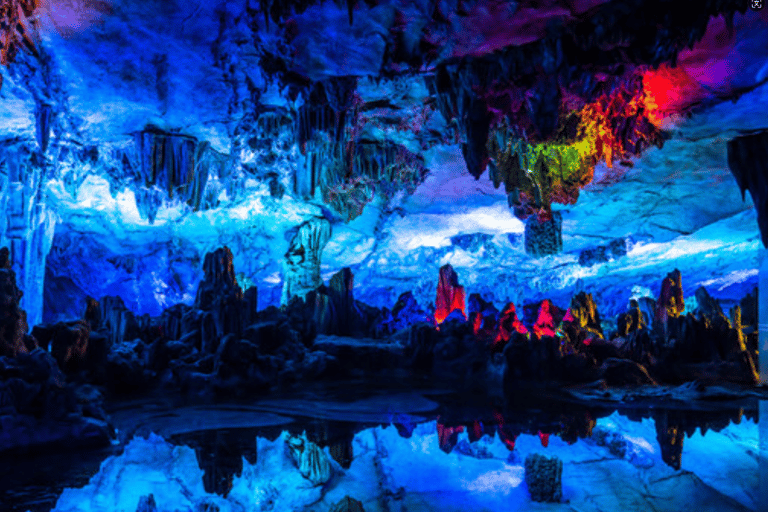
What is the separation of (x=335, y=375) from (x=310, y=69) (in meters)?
6.34

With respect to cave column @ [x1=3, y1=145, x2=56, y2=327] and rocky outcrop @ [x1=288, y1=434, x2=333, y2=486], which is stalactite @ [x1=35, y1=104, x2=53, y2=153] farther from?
rocky outcrop @ [x1=288, y1=434, x2=333, y2=486]

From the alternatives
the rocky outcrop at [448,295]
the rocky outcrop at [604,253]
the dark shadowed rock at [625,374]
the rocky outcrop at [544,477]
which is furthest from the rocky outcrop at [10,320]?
the rocky outcrop at [604,253]

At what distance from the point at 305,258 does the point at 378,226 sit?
2.23 m

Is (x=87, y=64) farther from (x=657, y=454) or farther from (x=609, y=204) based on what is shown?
(x=609, y=204)

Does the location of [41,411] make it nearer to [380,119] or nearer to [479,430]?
[479,430]

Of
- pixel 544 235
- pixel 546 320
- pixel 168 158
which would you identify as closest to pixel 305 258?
pixel 168 158

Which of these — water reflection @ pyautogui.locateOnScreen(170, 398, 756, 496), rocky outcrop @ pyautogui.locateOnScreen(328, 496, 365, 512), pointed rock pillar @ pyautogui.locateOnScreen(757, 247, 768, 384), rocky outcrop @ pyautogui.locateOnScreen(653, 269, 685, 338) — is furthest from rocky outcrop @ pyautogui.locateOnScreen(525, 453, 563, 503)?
rocky outcrop @ pyautogui.locateOnScreen(653, 269, 685, 338)

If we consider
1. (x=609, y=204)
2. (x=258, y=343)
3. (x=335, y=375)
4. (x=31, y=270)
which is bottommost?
(x=335, y=375)

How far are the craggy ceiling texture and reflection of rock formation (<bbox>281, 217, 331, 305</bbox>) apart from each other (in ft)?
0.71

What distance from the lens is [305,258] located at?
→ 50.6ft

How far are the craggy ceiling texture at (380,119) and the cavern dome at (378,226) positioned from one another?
5cm

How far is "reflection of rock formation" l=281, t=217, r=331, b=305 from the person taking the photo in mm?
15195

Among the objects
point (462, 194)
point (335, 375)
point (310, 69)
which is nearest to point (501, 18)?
→ point (310, 69)

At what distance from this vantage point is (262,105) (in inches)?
347
